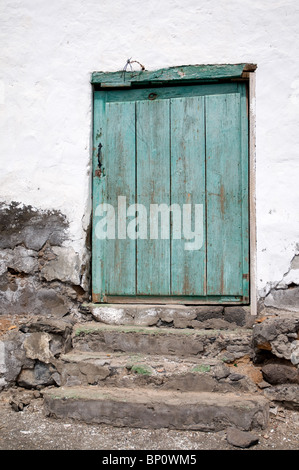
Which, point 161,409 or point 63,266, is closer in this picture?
point 161,409

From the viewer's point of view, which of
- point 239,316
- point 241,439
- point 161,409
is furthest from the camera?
point 239,316

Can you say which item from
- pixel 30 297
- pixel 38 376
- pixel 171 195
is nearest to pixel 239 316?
pixel 171 195

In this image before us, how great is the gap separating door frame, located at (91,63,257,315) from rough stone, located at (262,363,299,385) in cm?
40

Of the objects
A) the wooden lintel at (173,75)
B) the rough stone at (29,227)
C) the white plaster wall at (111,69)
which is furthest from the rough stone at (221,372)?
the wooden lintel at (173,75)

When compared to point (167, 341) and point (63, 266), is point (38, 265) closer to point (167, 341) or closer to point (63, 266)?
point (63, 266)

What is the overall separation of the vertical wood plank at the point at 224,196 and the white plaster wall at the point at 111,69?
0.16 metres

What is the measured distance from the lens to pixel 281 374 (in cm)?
237

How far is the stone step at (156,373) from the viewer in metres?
2.37

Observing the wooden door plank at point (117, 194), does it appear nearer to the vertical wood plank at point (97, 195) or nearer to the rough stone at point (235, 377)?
the vertical wood plank at point (97, 195)
